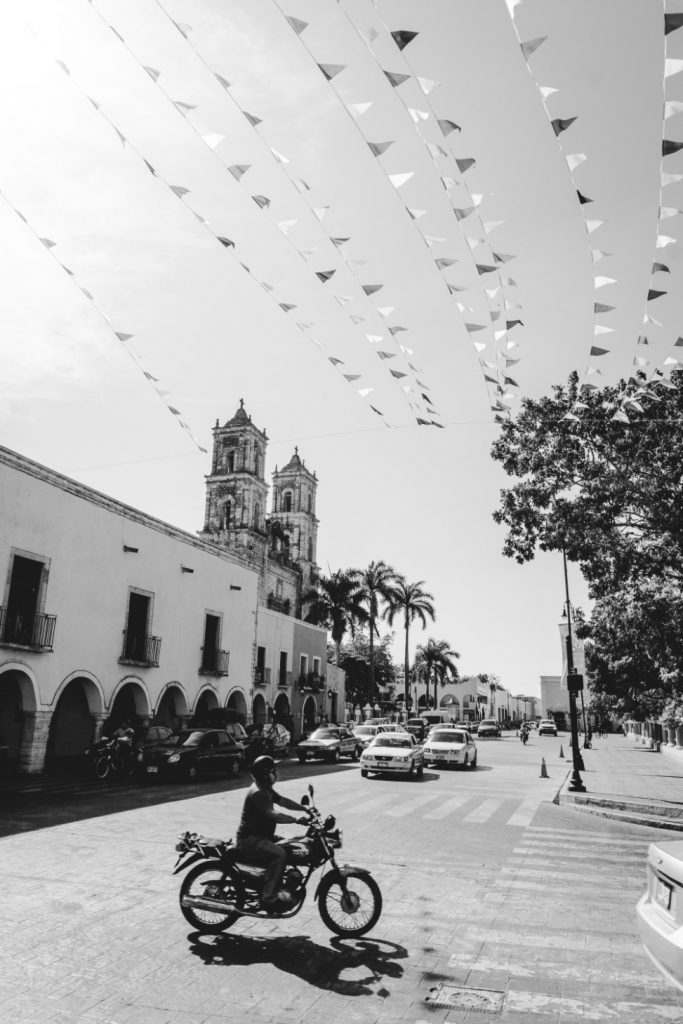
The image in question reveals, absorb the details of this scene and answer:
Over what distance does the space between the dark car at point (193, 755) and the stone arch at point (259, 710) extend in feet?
55.8

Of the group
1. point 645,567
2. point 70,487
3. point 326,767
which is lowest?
point 326,767

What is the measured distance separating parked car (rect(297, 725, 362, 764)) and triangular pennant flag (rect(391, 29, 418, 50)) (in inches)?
935

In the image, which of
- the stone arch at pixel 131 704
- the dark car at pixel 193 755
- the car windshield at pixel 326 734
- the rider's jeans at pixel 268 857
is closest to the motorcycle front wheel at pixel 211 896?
the rider's jeans at pixel 268 857

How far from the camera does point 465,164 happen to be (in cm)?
570

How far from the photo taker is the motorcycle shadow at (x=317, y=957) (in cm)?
507

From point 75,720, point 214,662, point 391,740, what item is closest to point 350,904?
point 391,740

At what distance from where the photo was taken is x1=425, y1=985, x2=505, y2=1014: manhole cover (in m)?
4.60

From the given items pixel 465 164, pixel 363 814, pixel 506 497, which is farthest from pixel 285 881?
pixel 506 497

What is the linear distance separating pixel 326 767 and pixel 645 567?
1340cm

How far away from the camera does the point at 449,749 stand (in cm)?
2467

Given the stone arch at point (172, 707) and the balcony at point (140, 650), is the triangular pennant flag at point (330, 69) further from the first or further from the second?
the stone arch at point (172, 707)

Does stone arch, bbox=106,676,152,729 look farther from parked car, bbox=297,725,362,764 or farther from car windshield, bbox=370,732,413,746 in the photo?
car windshield, bbox=370,732,413,746

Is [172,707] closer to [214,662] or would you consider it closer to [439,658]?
[214,662]

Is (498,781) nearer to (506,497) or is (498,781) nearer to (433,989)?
(506,497)
